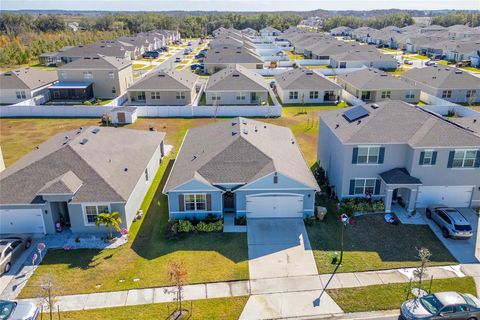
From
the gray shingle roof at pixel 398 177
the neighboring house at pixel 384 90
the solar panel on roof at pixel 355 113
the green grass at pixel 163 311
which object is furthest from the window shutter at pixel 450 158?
the neighboring house at pixel 384 90

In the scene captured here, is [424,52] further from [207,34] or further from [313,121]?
[207,34]

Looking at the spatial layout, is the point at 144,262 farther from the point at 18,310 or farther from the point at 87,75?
the point at 87,75

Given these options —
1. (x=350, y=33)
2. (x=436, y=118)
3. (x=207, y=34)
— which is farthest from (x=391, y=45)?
(x=436, y=118)

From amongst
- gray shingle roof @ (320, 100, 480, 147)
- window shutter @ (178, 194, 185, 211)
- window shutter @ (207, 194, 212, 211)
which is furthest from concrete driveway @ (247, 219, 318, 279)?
gray shingle roof @ (320, 100, 480, 147)

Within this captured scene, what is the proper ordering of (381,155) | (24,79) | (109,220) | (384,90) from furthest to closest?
1. (24,79)
2. (384,90)
3. (381,155)
4. (109,220)

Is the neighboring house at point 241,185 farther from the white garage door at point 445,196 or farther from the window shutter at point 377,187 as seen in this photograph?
the white garage door at point 445,196

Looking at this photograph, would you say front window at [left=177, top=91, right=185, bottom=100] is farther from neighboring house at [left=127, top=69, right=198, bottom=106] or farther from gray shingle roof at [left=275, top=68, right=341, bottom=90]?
gray shingle roof at [left=275, top=68, right=341, bottom=90]

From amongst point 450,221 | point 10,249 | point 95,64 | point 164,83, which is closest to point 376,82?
point 164,83
